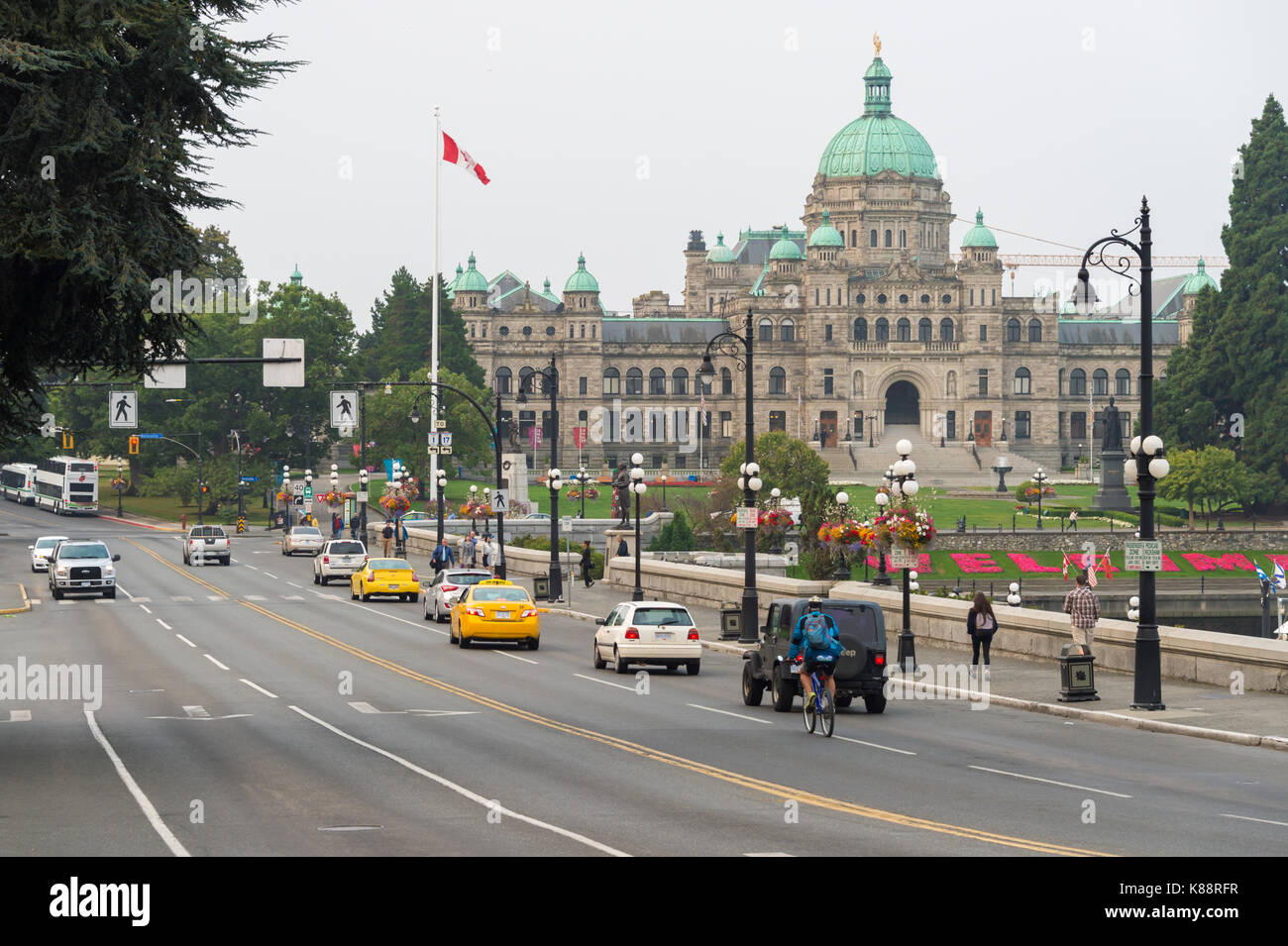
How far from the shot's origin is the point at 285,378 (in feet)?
101

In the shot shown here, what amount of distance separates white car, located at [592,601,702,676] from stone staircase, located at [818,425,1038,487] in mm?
113053

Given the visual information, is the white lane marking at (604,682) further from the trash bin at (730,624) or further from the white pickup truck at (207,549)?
the white pickup truck at (207,549)

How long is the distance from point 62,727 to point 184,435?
10870 cm

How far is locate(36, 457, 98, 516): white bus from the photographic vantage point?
118 metres

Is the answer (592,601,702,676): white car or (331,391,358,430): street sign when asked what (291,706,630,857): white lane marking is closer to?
→ (592,601,702,676): white car

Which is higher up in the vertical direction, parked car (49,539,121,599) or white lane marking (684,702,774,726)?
parked car (49,539,121,599)

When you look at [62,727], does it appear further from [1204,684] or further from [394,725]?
[1204,684]

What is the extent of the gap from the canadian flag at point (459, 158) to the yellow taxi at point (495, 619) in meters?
55.1

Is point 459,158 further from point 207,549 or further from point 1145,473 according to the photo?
point 1145,473

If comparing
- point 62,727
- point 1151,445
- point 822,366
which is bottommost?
point 62,727

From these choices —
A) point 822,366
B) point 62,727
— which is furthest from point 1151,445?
point 822,366

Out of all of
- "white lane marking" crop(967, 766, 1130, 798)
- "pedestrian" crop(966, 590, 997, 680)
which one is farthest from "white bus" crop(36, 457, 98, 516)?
"white lane marking" crop(967, 766, 1130, 798)

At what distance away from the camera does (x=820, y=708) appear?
933 inches

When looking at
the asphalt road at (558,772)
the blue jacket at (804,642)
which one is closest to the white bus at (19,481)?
the asphalt road at (558,772)
